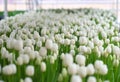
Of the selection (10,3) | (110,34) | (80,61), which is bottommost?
(10,3)

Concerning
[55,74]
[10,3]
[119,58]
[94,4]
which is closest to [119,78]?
[119,58]

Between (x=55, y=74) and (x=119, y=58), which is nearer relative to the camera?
(x=55, y=74)

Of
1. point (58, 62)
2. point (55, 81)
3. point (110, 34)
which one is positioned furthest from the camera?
point (110, 34)

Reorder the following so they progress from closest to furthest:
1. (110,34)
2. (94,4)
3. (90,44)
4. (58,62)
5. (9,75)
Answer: (9,75), (58,62), (90,44), (110,34), (94,4)

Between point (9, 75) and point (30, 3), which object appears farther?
point (30, 3)

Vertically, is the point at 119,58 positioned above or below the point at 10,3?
above

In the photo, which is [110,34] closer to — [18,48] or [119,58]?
[119,58]

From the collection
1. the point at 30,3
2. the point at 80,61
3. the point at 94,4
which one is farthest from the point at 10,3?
the point at 80,61

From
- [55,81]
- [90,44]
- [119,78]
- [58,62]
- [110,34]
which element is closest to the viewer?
[55,81]

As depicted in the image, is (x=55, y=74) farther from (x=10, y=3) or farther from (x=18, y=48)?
(x=10, y=3)
